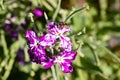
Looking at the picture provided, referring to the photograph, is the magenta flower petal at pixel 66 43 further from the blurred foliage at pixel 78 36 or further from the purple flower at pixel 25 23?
the purple flower at pixel 25 23

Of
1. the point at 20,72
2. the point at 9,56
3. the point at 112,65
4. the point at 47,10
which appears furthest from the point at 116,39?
the point at 9,56

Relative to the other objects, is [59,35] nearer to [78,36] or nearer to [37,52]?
[37,52]

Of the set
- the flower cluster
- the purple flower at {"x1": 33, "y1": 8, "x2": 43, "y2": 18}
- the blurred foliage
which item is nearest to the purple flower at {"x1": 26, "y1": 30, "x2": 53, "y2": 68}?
the flower cluster

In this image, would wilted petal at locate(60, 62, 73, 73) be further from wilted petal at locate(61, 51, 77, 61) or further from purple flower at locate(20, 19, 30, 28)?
purple flower at locate(20, 19, 30, 28)

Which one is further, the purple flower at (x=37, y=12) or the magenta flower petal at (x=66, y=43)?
the purple flower at (x=37, y=12)

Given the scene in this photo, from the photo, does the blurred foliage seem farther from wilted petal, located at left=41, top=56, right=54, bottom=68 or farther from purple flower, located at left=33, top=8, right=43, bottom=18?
wilted petal, located at left=41, top=56, right=54, bottom=68

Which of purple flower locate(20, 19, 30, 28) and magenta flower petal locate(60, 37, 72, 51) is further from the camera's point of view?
purple flower locate(20, 19, 30, 28)

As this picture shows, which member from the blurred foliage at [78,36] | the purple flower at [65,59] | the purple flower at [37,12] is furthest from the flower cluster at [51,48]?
the purple flower at [37,12]

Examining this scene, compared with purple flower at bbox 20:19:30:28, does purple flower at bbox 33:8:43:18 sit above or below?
above
